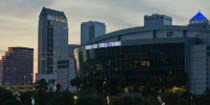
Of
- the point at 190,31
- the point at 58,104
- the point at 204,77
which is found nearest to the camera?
the point at 58,104

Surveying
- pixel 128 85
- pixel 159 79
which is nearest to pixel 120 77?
pixel 128 85

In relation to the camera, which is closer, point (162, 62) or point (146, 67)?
point (162, 62)

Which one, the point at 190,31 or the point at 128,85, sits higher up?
the point at 190,31

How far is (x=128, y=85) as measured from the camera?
7717 inches

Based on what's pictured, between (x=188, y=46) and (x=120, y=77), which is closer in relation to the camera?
(x=188, y=46)

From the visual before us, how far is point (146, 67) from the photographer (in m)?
191

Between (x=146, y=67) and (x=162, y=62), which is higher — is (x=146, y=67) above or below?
below

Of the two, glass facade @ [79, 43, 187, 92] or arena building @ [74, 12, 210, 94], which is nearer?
arena building @ [74, 12, 210, 94]

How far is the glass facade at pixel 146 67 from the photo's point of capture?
606 feet

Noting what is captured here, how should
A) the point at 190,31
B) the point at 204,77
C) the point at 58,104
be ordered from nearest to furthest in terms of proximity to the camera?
the point at 58,104
the point at 204,77
the point at 190,31

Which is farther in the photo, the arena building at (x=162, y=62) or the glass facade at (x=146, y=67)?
the glass facade at (x=146, y=67)

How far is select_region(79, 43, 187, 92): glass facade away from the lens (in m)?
185

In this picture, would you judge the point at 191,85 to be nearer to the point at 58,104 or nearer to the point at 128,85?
the point at 128,85

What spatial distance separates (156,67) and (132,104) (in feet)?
280
